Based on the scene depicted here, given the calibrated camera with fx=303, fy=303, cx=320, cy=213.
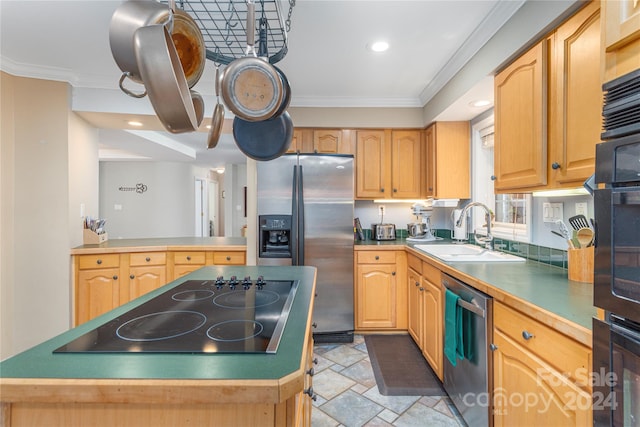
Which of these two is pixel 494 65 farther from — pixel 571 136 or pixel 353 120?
pixel 353 120

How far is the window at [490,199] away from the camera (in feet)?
7.26

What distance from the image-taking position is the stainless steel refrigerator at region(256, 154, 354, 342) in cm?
280

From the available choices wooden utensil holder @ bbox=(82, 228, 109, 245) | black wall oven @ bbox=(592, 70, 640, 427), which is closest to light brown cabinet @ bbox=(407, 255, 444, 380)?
black wall oven @ bbox=(592, 70, 640, 427)

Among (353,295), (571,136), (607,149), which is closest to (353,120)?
(353,295)

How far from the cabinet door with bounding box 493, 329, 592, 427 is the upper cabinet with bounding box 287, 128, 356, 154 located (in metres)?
2.30

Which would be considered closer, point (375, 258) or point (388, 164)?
point (375, 258)

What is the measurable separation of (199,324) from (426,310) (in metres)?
1.91

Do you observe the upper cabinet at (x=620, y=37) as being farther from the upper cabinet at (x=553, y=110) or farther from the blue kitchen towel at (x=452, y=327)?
the blue kitchen towel at (x=452, y=327)

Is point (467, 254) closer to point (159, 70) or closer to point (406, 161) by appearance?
point (406, 161)

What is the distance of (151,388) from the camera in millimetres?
623

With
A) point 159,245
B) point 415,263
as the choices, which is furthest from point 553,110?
point 159,245

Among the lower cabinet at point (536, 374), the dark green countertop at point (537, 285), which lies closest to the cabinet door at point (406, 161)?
the dark green countertop at point (537, 285)

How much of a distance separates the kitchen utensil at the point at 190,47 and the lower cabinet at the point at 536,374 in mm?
1586

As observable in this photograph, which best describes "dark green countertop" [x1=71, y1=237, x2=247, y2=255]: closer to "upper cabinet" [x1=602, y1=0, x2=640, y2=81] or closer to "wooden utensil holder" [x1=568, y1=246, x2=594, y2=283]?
"wooden utensil holder" [x1=568, y1=246, x2=594, y2=283]
